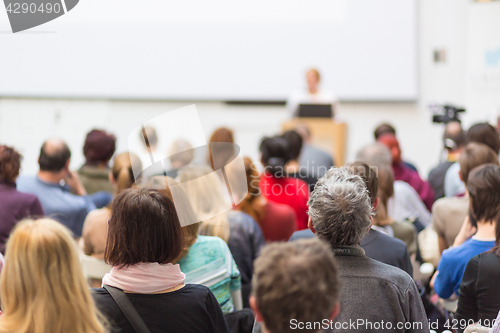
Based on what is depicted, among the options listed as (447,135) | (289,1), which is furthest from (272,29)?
(447,135)

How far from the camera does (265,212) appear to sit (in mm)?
2646

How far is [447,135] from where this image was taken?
3.74m

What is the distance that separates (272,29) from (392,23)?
1.63 m

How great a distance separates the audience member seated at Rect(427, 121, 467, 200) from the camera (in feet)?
11.6

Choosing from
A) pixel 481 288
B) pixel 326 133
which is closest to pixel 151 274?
pixel 481 288

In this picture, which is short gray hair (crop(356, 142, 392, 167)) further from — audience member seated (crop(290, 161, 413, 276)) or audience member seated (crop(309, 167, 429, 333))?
audience member seated (crop(309, 167, 429, 333))

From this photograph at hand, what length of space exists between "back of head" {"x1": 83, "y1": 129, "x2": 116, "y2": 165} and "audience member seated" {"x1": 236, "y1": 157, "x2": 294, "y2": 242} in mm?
1286

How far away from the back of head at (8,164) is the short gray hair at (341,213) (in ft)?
5.59

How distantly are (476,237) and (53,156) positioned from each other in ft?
7.66

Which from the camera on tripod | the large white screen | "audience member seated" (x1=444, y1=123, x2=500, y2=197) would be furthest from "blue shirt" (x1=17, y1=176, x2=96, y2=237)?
the large white screen

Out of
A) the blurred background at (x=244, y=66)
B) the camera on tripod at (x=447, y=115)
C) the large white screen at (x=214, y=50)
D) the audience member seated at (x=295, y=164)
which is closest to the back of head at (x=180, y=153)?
the audience member seated at (x=295, y=164)

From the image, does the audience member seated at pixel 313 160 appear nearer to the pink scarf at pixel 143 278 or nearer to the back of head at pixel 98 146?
the back of head at pixel 98 146

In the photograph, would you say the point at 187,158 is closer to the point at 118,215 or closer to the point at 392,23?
the point at 118,215

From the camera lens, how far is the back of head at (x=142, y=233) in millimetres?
1469
